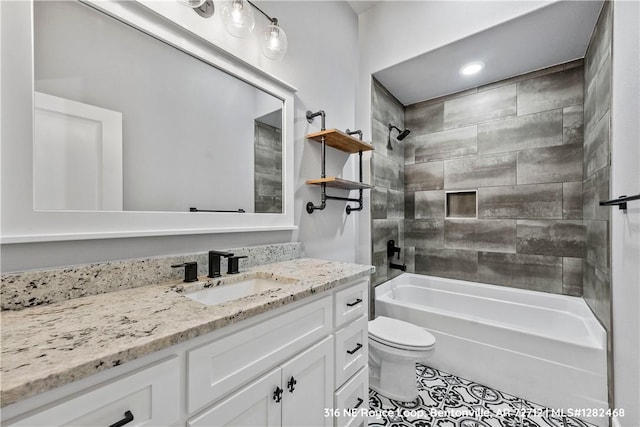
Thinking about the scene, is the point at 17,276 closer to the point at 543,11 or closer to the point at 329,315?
the point at 329,315

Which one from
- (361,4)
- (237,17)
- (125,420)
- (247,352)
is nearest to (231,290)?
(247,352)

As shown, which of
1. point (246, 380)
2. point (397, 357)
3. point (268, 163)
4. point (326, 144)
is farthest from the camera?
point (326, 144)

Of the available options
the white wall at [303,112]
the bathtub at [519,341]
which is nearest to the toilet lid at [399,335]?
the bathtub at [519,341]

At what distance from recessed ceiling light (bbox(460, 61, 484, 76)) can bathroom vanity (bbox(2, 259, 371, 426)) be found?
2.24m

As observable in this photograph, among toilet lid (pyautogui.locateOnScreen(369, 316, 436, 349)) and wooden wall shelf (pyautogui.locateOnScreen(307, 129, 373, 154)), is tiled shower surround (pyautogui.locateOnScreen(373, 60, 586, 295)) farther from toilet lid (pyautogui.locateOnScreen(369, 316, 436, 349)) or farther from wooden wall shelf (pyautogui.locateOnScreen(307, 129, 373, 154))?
toilet lid (pyautogui.locateOnScreen(369, 316, 436, 349))

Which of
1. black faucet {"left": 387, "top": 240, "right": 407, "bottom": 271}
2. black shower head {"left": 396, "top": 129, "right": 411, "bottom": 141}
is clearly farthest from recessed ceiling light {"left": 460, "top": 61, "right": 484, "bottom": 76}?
black faucet {"left": 387, "top": 240, "right": 407, "bottom": 271}

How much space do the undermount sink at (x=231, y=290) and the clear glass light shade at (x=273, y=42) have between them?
123 cm

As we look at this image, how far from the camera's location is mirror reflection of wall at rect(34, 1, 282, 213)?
87 centimetres

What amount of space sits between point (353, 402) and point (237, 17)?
1953 mm

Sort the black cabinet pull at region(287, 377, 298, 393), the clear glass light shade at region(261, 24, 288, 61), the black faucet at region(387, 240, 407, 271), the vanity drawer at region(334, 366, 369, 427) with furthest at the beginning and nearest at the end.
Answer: the black faucet at region(387, 240, 407, 271) < the clear glass light shade at region(261, 24, 288, 61) < the vanity drawer at region(334, 366, 369, 427) < the black cabinet pull at region(287, 377, 298, 393)

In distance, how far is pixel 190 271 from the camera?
42.6 inches

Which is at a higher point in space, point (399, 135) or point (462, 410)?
point (399, 135)

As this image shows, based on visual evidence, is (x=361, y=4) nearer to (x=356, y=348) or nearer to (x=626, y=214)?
(x=626, y=214)

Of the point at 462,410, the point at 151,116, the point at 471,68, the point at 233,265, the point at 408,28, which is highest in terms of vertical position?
the point at 408,28
